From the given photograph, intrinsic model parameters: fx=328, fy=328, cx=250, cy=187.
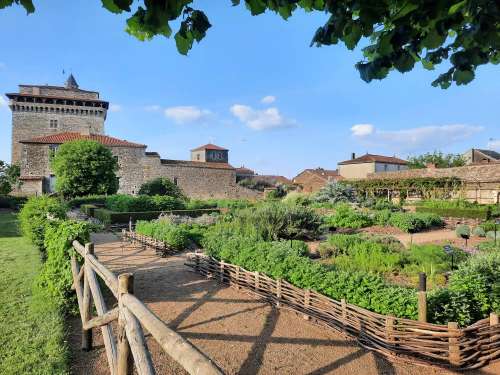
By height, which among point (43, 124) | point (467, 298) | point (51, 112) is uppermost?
point (51, 112)

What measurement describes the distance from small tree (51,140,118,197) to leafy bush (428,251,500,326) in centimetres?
2789

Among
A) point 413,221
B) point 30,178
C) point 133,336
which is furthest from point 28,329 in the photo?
point 30,178

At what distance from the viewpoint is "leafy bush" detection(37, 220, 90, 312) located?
5.11 m

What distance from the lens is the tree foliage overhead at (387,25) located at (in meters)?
1.86

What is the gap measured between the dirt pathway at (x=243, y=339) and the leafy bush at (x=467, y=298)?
65cm

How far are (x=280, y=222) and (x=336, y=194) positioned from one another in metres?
12.9

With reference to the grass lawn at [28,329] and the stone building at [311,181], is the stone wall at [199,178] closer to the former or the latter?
the stone building at [311,181]

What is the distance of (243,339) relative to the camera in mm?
4336

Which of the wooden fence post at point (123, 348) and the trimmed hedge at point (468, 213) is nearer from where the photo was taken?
the wooden fence post at point (123, 348)

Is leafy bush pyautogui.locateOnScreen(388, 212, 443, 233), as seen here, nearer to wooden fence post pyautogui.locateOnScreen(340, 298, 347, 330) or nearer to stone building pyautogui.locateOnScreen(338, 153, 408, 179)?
wooden fence post pyautogui.locateOnScreen(340, 298, 347, 330)

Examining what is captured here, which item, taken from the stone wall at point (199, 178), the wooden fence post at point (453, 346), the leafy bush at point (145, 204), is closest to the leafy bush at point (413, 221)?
the wooden fence post at point (453, 346)

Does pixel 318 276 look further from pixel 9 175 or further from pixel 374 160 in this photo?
pixel 374 160

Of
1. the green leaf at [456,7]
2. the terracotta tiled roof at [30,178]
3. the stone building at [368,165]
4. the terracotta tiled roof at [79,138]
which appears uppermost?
the terracotta tiled roof at [79,138]

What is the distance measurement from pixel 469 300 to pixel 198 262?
529 centimetres
